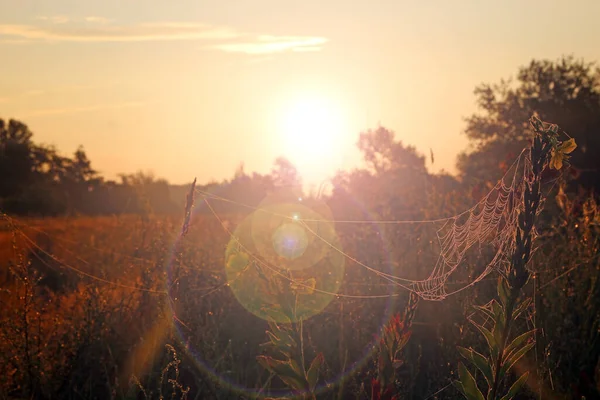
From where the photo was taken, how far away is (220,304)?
14.4 ft

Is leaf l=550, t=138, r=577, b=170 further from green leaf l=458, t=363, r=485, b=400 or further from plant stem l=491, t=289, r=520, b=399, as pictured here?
green leaf l=458, t=363, r=485, b=400

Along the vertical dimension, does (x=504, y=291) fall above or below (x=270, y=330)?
above

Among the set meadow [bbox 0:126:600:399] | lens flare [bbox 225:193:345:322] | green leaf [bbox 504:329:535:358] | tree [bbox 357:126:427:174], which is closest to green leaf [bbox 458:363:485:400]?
green leaf [bbox 504:329:535:358]

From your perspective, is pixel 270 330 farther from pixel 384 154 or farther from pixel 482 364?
pixel 384 154

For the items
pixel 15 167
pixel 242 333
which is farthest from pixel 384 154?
pixel 15 167

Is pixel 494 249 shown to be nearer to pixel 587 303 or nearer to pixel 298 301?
pixel 587 303

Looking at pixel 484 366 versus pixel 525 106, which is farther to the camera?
pixel 525 106

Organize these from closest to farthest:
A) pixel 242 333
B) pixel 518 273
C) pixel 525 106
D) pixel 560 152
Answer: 1. pixel 518 273
2. pixel 560 152
3. pixel 242 333
4. pixel 525 106

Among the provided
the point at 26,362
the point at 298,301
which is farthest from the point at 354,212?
the point at 298,301

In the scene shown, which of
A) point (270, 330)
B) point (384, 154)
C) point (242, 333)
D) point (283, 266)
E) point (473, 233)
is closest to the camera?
point (283, 266)

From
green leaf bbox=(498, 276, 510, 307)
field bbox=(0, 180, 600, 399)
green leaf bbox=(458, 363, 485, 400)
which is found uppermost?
green leaf bbox=(498, 276, 510, 307)

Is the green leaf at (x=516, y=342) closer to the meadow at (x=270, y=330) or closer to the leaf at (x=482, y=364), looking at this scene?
the leaf at (x=482, y=364)

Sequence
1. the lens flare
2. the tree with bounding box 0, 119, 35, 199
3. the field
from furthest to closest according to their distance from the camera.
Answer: the tree with bounding box 0, 119, 35, 199, the field, the lens flare

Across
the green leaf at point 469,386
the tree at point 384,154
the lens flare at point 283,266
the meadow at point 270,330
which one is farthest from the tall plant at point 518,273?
the tree at point 384,154
